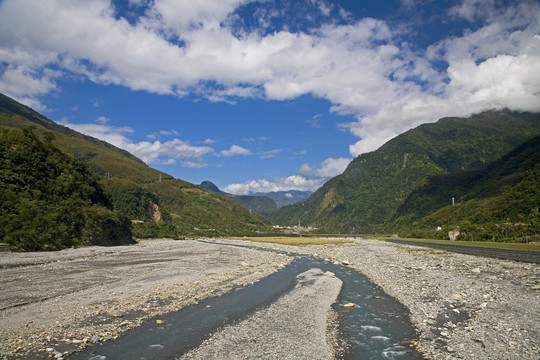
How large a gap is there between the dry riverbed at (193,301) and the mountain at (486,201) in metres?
42.4

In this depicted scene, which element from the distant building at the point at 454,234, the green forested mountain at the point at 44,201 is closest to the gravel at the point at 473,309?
the green forested mountain at the point at 44,201

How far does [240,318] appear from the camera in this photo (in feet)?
56.0

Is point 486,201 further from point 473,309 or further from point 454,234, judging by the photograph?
point 473,309

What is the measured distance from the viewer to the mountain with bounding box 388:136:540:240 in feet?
223

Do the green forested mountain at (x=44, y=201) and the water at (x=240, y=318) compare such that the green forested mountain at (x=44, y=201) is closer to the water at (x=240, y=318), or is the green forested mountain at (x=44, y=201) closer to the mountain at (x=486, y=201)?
the water at (x=240, y=318)

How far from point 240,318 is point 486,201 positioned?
4797 inches

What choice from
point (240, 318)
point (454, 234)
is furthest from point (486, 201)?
point (240, 318)

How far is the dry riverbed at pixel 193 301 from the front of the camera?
12.6 metres

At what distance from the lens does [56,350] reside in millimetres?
11812

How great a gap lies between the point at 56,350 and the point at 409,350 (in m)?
14.0

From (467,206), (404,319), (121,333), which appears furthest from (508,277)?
(467,206)

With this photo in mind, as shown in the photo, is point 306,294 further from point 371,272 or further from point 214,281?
point 371,272

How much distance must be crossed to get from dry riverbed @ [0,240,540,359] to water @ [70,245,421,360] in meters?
0.86

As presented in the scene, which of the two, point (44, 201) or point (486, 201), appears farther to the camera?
point (486, 201)
